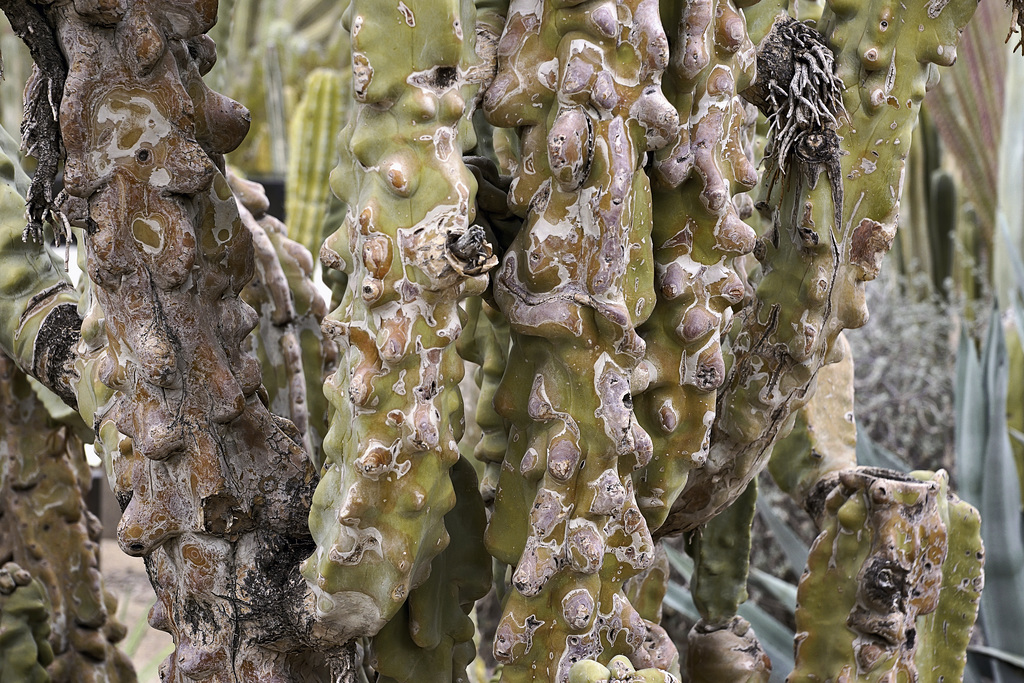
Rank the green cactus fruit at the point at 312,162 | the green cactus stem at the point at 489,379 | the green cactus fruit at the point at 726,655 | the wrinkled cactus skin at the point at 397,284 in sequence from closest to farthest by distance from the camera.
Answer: the wrinkled cactus skin at the point at 397,284, the green cactus stem at the point at 489,379, the green cactus fruit at the point at 726,655, the green cactus fruit at the point at 312,162

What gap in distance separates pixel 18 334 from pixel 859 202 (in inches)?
24.7

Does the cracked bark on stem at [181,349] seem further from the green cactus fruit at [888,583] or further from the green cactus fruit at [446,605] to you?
the green cactus fruit at [888,583]

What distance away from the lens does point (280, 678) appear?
0.66m

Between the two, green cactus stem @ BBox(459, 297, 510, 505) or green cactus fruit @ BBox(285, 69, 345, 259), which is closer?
green cactus stem @ BBox(459, 297, 510, 505)

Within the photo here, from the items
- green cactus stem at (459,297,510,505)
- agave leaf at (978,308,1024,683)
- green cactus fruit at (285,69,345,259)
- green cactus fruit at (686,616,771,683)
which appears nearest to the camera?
green cactus stem at (459,297,510,505)

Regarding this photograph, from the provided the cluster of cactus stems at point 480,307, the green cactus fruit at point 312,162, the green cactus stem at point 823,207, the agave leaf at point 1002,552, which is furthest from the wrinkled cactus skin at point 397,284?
the green cactus fruit at point 312,162

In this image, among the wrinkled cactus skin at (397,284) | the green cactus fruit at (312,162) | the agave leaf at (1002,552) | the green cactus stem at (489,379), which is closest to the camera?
the wrinkled cactus skin at (397,284)

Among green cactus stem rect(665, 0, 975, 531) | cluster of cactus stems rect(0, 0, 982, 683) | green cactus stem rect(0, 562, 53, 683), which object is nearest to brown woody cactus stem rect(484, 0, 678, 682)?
cluster of cactus stems rect(0, 0, 982, 683)

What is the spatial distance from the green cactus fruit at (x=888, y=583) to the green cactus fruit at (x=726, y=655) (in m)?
0.06

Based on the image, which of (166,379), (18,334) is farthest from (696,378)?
(18,334)

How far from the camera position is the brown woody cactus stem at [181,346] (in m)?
0.57

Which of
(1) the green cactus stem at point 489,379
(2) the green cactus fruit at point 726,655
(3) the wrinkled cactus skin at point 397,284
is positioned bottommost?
(2) the green cactus fruit at point 726,655

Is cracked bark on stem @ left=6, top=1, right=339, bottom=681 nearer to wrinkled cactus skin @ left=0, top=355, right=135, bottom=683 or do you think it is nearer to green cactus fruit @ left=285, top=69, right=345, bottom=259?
wrinkled cactus skin @ left=0, top=355, right=135, bottom=683

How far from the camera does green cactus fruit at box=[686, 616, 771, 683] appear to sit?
33.9 inches
